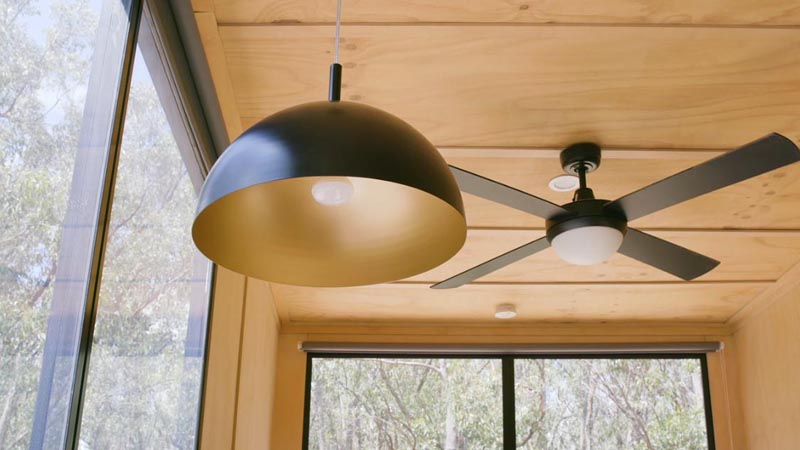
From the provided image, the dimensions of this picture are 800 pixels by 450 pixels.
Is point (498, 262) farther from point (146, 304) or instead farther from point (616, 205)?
point (146, 304)

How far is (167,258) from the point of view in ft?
7.38

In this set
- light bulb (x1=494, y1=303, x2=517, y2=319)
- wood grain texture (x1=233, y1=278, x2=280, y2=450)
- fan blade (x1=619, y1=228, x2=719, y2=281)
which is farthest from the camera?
light bulb (x1=494, y1=303, x2=517, y2=319)

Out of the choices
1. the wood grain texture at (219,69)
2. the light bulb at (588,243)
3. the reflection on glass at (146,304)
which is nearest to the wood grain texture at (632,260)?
the light bulb at (588,243)

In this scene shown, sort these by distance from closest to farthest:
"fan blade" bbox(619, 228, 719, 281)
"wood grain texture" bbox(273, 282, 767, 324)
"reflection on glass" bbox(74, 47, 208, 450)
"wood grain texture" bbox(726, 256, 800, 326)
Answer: "reflection on glass" bbox(74, 47, 208, 450) < "fan blade" bbox(619, 228, 719, 281) < "wood grain texture" bbox(726, 256, 800, 326) < "wood grain texture" bbox(273, 282, 767, 324)

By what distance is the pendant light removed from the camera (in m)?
1.07

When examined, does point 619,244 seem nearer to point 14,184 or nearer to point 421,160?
point 421,160

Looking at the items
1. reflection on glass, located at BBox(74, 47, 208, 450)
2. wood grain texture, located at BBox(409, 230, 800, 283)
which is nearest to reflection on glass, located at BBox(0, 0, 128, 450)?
reflection on glass, located at BBox(74, 47, 208, 450)

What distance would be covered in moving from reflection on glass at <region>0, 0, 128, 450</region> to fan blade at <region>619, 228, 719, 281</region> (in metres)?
1.77

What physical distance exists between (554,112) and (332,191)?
1.63 m

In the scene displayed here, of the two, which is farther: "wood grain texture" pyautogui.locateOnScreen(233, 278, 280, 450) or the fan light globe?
"wood grain texture" pyautogui.locateOnScreen(233, 278, 280, 450)

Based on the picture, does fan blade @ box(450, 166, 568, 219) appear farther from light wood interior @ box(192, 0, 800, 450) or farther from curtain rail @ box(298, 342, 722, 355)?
curtain rail @ box(298, 342, 722, 355)

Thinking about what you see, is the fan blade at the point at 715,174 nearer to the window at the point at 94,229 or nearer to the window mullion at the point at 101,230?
the window at the point at 94,229

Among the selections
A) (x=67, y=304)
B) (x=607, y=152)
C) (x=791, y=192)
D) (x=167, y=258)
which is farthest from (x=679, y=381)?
(x=67, y=304)

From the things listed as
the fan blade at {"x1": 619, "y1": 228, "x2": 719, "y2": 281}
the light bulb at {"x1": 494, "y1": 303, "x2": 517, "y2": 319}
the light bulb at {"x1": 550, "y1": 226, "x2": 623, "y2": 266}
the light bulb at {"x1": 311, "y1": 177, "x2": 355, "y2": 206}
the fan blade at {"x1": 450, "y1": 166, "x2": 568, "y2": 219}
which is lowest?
the light bulb at {"x1": 311, "y1": 177, "x2": 355, "y2": 206}
